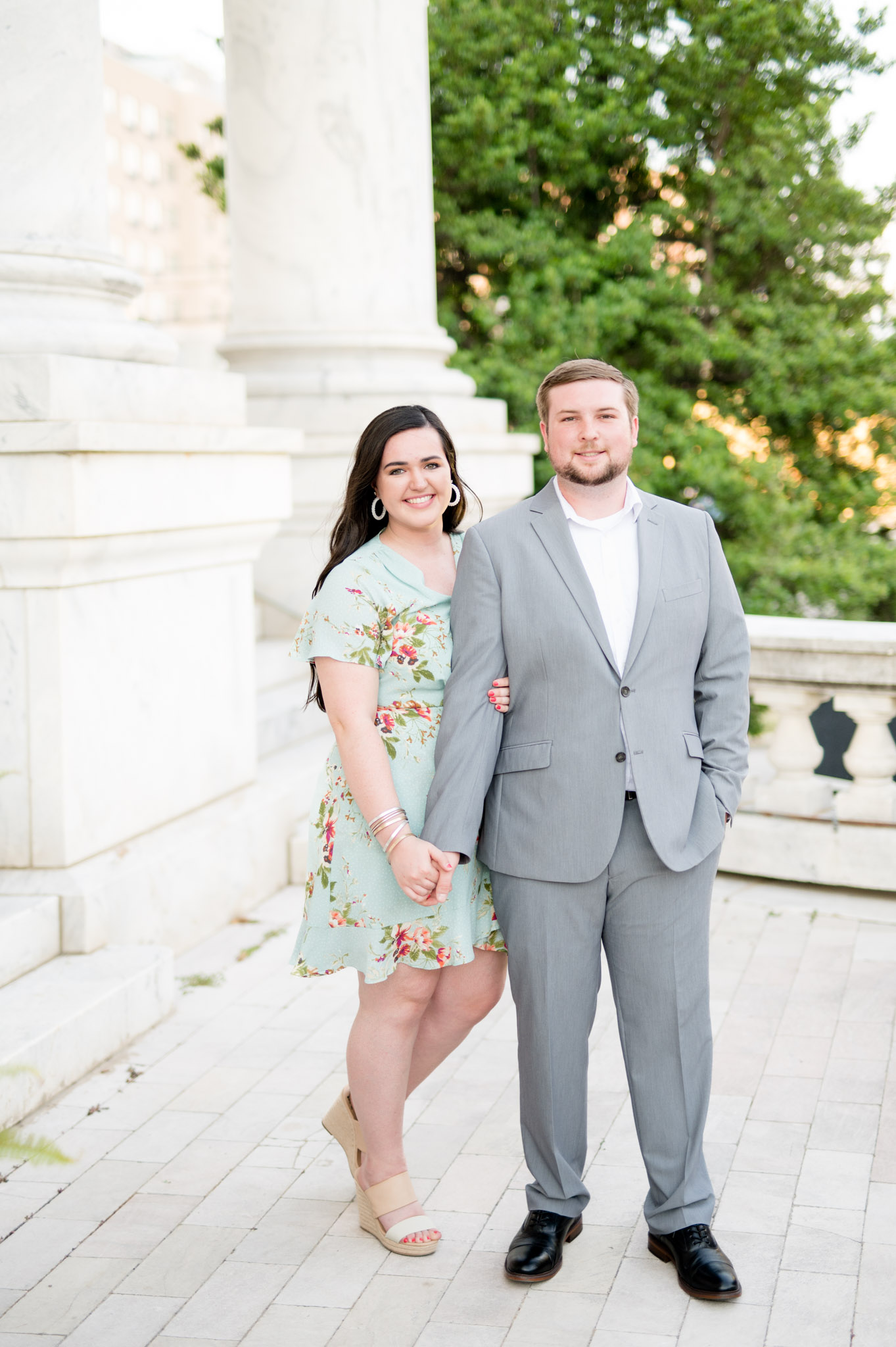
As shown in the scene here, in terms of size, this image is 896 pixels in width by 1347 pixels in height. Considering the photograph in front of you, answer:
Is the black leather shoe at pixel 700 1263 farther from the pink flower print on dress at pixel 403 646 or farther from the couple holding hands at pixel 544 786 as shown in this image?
the pink flower print on dress at pixel 403 646

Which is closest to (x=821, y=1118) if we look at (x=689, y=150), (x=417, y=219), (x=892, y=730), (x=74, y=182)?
(x=74, y=182)

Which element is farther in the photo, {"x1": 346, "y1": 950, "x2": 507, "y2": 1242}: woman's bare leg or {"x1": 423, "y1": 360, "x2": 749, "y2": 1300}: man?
{"x1": 346, "y1": 950, "x2": 507, "y2": 1242}: woman's bare leg

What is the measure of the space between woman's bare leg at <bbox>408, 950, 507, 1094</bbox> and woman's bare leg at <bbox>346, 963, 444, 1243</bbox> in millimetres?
29

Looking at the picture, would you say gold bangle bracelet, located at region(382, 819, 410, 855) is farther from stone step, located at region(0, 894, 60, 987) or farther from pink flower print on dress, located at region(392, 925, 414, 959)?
stone step, located at region(0, 894, 60, 987)

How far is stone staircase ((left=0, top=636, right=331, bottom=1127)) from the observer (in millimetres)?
3627

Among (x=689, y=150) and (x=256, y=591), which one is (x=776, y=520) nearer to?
(x=689, y=150)

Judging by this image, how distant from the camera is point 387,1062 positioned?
2957 mm

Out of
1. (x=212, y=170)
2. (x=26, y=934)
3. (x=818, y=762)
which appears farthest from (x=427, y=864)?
(x=212, y=170)

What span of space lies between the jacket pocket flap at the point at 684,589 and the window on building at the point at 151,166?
6728cm

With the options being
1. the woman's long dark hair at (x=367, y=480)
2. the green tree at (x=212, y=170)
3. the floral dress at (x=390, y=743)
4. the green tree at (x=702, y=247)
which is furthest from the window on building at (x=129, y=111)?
the floral dress at (x=390, y=743)

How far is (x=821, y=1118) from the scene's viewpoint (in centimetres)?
356

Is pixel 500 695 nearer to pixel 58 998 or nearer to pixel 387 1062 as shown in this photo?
pixel 387 1062

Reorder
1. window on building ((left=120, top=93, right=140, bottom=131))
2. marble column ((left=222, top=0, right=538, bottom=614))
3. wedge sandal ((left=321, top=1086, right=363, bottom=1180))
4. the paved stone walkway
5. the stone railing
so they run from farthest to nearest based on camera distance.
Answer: window on building ((left=120, top=93, right=140, bottom=131)), marble column ((left=222, top=0, right=538, bottom=614)), the stone railing, wedge sandal ((left=321, top=1086, right=363, bottom=1180)), the paved stone walkway

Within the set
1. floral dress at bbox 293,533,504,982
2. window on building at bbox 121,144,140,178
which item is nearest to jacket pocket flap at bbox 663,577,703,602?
floral dress at bbox 293,533,504,982
